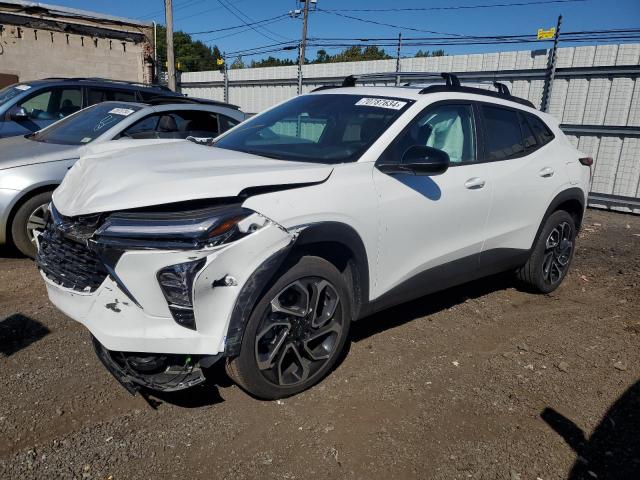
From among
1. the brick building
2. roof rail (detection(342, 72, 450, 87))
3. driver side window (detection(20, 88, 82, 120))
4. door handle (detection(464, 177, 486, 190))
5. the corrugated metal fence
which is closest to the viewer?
door handle (detection(464, 177, 486, 190))

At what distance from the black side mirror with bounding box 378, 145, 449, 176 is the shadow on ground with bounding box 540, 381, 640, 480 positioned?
1.57 m

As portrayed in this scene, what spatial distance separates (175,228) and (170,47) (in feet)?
60.6

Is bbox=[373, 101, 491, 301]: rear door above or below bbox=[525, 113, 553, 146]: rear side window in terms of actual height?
below

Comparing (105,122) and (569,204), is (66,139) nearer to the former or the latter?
(105,122)

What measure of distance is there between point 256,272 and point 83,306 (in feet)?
2.88

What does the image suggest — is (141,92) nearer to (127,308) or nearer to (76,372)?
(76,372)

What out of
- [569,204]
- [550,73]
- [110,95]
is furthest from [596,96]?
[110,95]

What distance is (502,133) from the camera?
4172 millimetres

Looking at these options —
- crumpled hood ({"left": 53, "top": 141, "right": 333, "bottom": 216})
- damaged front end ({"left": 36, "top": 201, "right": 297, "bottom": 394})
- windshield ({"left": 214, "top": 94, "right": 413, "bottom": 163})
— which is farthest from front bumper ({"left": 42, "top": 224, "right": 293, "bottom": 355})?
windshield ({"left": 214, "top": 94, "right": 413, "bottom": 163})

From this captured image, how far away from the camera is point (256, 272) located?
97.2 inches

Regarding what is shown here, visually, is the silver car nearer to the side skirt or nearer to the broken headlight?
the broken headlight

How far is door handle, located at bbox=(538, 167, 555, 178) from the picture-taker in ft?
14.4

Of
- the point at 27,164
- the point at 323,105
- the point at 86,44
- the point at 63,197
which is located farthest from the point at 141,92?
the point at 86,44

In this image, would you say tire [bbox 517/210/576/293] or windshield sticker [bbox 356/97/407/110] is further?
tire [bbox 517/210/576/293]
